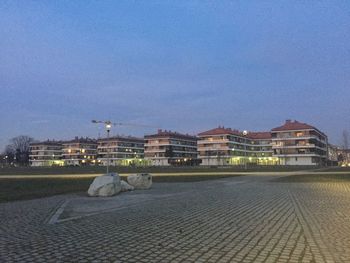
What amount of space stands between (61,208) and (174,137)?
556ft

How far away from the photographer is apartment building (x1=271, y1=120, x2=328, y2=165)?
138250 mm

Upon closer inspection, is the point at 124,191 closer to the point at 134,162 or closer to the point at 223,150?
the point at 223,150

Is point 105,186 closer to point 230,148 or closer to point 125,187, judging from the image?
point 125,187

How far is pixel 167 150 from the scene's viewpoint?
6924 inches

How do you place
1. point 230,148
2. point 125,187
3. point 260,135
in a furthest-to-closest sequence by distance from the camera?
1. point 260,135
2. point 230,148
3. point 125,187

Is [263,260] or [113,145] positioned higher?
[113,145]

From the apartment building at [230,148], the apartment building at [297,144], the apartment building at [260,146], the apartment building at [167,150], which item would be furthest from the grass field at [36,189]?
the apartment building at [260,146]

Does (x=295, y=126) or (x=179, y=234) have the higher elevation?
(x=295, y=126)

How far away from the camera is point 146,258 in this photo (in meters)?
7.71

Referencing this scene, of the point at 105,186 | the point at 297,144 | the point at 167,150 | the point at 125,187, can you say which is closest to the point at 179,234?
the point at 105,186

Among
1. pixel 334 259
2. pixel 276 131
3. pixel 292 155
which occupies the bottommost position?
pixel 334 259

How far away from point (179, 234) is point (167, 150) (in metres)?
166

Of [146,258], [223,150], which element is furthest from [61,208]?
[223,150]

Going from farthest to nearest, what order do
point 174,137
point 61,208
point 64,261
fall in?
point 174,137 < point 61,208 < point 64,261
